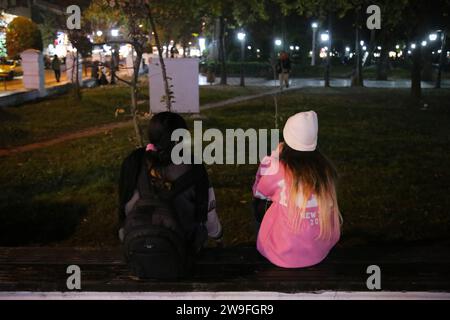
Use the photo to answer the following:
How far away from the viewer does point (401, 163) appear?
9008 mm

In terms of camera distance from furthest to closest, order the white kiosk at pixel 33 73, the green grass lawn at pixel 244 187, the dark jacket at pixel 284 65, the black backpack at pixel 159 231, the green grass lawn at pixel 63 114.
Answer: the dark jacket at pixel 284 65 < the white kiosk at pixel 33 73 < the green grass lawn at pixel 63 114 < the green grass lawn at pixel 244 187 < the black backpack at pixel 159 231

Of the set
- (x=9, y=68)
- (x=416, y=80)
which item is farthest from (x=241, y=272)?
(x=9, y=68)

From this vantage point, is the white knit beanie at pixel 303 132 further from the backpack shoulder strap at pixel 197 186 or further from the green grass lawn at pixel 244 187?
the green grass lawn at pixel 244 187

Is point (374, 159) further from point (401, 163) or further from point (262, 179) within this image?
point (262, 179)

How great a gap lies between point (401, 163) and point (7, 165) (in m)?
6.53

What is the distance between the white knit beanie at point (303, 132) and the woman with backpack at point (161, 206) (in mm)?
616

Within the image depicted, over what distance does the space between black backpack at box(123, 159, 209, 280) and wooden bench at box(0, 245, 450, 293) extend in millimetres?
120

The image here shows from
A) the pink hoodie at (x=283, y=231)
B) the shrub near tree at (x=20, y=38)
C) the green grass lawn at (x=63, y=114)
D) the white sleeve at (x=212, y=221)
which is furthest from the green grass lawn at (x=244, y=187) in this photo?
the shrub near tree at (x=20, y=38)

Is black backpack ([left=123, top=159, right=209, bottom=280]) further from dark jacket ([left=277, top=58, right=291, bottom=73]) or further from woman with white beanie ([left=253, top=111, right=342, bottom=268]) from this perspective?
dark jacket ([left=277, top=58, right=291, bottom=73])

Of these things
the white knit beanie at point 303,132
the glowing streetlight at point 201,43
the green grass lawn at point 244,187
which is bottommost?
the green grass lawn at point 244,187

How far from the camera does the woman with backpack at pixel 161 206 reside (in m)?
3.19

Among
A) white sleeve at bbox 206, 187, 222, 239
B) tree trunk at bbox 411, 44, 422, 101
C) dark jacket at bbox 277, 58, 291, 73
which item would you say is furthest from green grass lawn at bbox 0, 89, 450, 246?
dark jacket at bbox 277, 58, 291, 73

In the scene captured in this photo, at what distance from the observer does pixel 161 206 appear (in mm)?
3221

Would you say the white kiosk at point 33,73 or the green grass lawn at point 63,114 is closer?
Result: the green grass lawn at point 63,114
